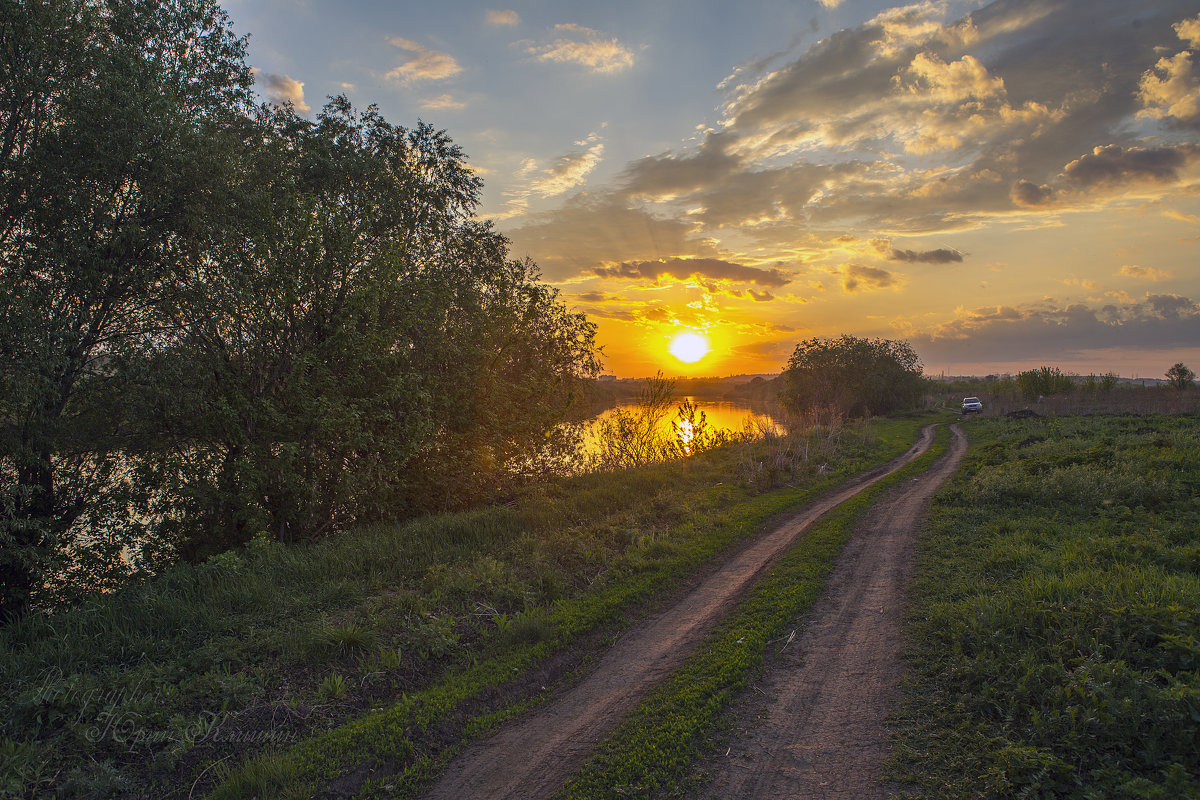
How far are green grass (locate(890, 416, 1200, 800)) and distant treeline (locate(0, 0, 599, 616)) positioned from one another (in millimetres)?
11168

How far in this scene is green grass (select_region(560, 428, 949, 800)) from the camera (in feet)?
15.1

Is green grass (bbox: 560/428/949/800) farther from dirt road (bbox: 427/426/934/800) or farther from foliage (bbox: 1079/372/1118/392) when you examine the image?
foliage (bbox: 1079/372/1118/392)

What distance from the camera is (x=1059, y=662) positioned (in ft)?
17.0

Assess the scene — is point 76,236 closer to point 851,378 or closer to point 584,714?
point 584,714

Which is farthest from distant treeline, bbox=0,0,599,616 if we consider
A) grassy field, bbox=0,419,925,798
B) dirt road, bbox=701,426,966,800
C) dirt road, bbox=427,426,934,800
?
dirt road, bbox=701,426,966,800

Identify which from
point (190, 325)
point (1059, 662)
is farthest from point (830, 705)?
point (190, 325)

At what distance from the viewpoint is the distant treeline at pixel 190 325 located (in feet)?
31.0

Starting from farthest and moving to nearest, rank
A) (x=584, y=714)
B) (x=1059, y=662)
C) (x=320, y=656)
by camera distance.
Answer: (x=320, y=656) → (x=584, y=714) → (x=1059, y=662)

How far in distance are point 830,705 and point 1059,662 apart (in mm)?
2126

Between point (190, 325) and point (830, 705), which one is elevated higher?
point (190, 325)

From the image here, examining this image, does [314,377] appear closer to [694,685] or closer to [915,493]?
[694,685]

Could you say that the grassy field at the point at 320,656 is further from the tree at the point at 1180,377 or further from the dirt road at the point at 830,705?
the tree at the point at 1180,377

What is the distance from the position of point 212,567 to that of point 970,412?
61.0 meters

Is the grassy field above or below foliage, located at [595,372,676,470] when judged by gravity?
below
